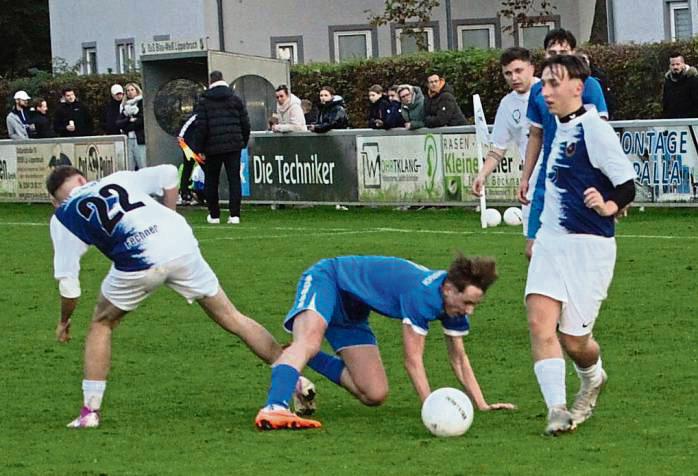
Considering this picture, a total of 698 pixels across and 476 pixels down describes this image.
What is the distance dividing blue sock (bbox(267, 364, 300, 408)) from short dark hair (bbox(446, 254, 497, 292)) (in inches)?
37.2

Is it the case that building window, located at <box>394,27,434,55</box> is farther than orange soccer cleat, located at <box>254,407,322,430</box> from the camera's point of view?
Yes

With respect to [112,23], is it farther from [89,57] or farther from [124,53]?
[89,57]

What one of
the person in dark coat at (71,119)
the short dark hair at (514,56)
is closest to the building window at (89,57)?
the person in dark coat at (71,119)

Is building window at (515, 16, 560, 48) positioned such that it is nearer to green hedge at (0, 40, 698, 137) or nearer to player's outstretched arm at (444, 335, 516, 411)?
green hedge at (0, 40, 698, 137)

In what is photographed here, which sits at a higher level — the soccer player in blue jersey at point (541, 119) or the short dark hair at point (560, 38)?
the short dark hair at point (560, 38)

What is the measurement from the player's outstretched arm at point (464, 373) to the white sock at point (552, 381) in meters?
0.62

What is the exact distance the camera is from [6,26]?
52.2 metres

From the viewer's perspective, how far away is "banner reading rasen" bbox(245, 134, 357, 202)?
24391 millimetres

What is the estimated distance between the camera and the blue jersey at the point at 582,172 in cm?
802

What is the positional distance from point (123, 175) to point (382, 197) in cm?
1505

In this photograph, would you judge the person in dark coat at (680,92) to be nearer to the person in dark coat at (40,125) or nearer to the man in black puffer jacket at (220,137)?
the man in black puffer jacket at (220,137)

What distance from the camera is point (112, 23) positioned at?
44.1m

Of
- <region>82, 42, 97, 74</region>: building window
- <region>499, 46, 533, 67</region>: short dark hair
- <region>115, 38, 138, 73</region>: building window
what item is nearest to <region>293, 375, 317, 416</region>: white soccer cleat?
<region>499, 46, 533, 67</region>: short dark hair

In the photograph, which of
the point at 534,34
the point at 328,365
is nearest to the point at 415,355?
the point at 328,365
